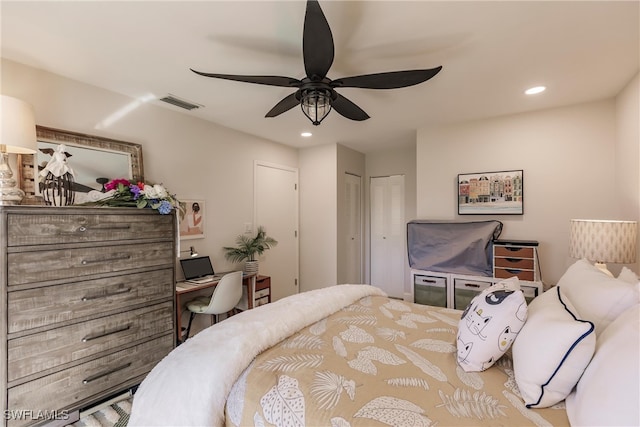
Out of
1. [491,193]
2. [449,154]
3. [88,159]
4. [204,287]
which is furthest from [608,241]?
[88,159]

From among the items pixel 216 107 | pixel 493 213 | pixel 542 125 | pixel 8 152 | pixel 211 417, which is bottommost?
pixel 211 417

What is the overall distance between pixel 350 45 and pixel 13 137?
2.20 metres

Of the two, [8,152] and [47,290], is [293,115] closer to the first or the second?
[8,152]

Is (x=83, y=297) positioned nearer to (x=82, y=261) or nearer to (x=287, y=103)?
(x=82, y=261)

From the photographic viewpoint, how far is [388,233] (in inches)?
193

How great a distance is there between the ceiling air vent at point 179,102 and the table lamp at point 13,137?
984 millimetres

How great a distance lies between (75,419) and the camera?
72.1 inches

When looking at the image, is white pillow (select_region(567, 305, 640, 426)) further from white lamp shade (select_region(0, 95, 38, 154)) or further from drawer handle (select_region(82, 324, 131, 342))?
white lamp shade (select_region(0, 95, 38, 154))

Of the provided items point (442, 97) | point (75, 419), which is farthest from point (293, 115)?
point (75, 419)

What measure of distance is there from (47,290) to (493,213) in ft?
12.7

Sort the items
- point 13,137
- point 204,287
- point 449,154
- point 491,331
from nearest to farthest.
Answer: point 491,331 < point 13,137 < point 204,287 < point 449,154

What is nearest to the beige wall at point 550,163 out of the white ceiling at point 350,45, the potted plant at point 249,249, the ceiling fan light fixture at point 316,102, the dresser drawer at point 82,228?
the white ceiling at point 350,45

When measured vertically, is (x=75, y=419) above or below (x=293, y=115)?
below

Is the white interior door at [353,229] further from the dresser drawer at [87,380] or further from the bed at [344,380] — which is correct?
the bed at [344,380]
